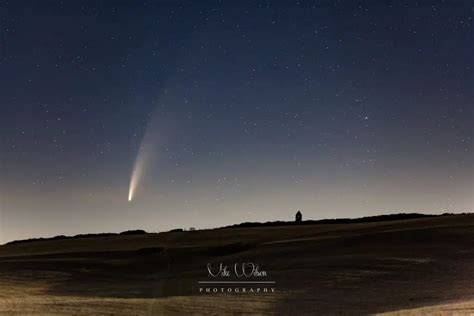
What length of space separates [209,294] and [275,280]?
19.7ft

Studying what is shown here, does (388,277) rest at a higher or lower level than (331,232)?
lower

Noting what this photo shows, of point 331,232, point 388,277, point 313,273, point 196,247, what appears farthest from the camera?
point 331,232

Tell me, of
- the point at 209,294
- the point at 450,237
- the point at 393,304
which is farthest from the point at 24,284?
the point at 450,237

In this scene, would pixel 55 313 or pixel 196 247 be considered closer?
pixel 55 313

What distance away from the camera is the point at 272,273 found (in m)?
42.8

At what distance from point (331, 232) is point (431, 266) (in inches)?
1007

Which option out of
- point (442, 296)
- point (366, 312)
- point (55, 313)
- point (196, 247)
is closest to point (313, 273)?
point (442, 296)

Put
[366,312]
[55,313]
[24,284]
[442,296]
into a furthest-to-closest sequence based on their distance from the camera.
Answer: [24,284] < [442,296] < [55,313] < [366,312]

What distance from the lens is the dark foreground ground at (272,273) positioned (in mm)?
29861

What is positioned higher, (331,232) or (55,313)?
(331,232)

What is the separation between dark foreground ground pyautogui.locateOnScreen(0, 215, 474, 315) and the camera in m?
29.9

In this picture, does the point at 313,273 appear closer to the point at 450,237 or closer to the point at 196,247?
the point at 450,237

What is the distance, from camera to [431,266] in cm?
4175

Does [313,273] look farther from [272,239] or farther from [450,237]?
[272,239]
